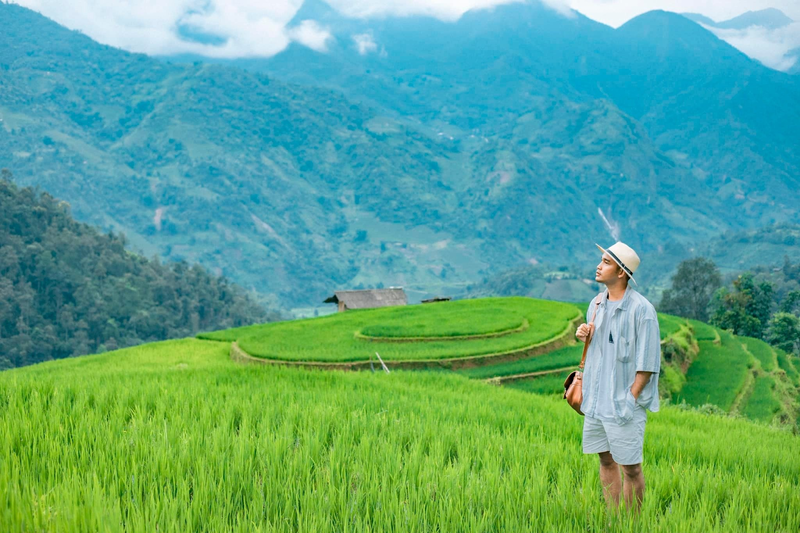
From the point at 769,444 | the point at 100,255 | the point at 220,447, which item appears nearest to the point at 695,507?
the point at 220,447

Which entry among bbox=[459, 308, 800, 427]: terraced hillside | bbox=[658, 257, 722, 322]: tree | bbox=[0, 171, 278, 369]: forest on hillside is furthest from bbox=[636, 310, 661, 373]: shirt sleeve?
bbox=[0, 171, 278, 369]: forest on hillside

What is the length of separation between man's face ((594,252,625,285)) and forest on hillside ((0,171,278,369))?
286 ft

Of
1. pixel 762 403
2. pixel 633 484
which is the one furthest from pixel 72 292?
pixel 633 484

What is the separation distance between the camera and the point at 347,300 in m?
46.1

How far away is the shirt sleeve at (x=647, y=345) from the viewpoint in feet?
15.7

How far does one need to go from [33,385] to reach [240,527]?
594 centimetres

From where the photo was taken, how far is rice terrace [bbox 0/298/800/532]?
13.9 ft

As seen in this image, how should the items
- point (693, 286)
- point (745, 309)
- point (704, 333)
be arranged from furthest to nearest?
point (693, 286)
point (745, 309)
point (704, 333)

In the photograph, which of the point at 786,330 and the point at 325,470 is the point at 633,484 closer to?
the point at 325,470

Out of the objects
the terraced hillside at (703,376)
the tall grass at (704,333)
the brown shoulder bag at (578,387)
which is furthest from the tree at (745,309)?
the brown shoulder bag at (578,387)

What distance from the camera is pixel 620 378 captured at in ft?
16.1

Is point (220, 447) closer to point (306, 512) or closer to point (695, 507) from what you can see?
point (306, 512)

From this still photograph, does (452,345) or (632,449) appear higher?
(632,449)

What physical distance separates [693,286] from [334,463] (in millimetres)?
82280
